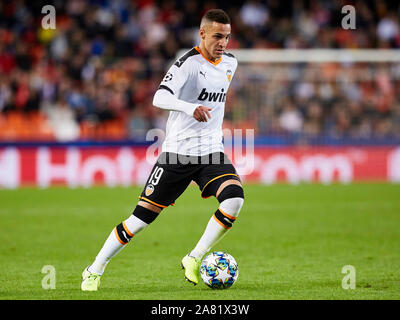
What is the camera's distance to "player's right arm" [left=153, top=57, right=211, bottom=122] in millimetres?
6703

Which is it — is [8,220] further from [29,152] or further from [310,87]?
[310,87]

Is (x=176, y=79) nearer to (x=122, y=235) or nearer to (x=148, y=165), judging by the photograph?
(x=122, y=235)

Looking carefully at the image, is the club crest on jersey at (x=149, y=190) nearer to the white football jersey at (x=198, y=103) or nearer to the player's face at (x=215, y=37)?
the white football jersey at (x=198, y=103)

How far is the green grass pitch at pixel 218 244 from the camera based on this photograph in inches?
277

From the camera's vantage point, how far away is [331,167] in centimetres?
1984

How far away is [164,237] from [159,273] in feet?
10.6

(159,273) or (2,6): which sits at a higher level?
(2,6)

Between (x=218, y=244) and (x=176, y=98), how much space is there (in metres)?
4.01

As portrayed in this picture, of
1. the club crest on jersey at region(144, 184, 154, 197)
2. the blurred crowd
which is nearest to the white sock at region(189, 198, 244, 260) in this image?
the club crest on jersey at region(144, 184, 154, 197)

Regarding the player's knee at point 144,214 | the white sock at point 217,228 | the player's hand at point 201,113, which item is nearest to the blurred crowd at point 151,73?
the white sock at point 217,228

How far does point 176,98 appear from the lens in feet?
22.8

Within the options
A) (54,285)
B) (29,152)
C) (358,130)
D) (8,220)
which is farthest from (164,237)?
(358,130)

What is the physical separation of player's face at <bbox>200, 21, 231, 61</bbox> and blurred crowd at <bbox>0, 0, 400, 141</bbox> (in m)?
11.5

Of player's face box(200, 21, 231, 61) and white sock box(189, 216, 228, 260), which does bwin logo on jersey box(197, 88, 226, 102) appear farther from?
white sock box(189, 216, 228, 260)
